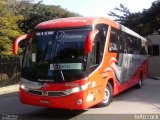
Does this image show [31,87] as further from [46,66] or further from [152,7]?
[152,7]

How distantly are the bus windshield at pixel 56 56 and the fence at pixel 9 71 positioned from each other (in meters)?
13.7

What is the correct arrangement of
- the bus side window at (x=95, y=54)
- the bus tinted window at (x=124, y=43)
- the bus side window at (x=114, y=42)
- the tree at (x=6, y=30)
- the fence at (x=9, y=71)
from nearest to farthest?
the bus side window at (x=95, y=54) < the bus side window at (x=114, y=42) < the bus tinted window at (x=124, y=43) < the fence at (x=9, y=71) < the tree at (x=6, y=30)

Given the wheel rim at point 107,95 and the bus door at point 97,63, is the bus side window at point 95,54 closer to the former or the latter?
the bus door at point 97,63

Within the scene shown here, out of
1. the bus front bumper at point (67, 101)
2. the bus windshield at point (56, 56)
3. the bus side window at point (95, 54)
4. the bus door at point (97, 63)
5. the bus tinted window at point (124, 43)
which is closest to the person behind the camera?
the bus front bumper at point (67, 101)

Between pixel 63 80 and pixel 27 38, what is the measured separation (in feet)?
7.05

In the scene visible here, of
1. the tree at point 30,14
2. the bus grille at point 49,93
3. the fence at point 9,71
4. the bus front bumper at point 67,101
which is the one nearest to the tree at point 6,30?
the fence at point 9,71

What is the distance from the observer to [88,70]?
440 inches

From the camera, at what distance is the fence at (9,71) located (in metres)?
25.3

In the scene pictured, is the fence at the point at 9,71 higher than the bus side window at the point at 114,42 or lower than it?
lower

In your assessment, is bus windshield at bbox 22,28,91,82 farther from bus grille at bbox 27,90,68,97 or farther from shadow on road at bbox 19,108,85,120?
shadow on road at bbox 19,108,85,120

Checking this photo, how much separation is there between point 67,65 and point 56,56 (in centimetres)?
50

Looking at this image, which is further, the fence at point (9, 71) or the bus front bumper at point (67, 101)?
the fence at point (9, 71)

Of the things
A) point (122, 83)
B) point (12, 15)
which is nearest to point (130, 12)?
point (12, 15)

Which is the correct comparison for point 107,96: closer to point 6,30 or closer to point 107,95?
point 107,95
